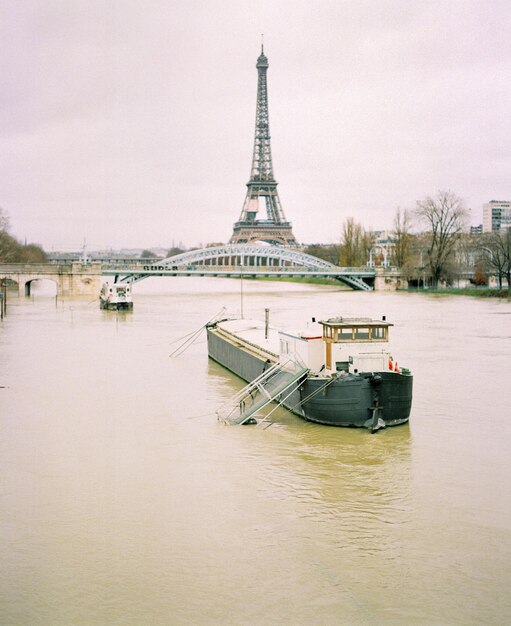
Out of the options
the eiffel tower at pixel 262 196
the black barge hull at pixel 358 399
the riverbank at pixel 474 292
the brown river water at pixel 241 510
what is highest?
the eiffel tower at pixel 262 196

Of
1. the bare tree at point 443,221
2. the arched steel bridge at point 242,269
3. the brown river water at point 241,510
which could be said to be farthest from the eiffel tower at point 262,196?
the brown river water at point 241,510

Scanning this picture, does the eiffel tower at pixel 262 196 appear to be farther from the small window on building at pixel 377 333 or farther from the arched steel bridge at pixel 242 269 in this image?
the small window on building at pixel 377 333

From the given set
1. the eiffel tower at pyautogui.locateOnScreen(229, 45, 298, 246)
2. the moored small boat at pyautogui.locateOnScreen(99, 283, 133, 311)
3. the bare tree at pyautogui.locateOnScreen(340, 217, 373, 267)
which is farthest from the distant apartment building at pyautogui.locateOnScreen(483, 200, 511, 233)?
the moored small boat at pyautogui.locateOnScreen(99, 283, 133, 311)

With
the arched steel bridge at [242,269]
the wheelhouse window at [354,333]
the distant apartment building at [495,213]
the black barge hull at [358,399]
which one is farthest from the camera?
the distant apartment building at [495,213]

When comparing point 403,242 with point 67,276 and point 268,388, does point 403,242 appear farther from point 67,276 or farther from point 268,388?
point 268,388

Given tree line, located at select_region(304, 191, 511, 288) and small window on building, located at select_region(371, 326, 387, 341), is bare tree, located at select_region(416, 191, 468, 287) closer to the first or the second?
tree line, located at select_region(304, 191, 511, 288)

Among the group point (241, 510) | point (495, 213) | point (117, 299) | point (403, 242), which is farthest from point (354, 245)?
point (495, 213)

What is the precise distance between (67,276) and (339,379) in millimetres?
46252

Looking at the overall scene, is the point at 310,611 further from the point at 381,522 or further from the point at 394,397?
the point at 394,397

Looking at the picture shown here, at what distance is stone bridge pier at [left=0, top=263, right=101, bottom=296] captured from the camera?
56.2 m

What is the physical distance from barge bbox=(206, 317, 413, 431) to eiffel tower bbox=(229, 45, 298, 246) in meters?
81.8

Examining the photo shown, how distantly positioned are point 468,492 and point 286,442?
3.20 meters

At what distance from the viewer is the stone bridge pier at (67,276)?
56.2 meters

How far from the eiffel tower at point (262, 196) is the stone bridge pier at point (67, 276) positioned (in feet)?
132
